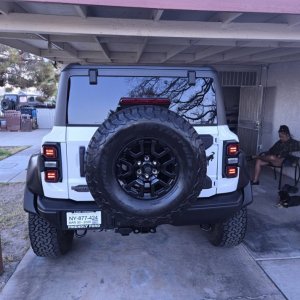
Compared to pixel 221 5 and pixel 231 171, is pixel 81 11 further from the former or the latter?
pixel 231 171

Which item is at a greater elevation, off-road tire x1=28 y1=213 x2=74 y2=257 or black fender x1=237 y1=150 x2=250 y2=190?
black fender x1=237 y1=150 x2=250 y2=190

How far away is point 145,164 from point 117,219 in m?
0.49

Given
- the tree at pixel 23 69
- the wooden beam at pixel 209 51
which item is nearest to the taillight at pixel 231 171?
the wooden beam at pixel 209 51

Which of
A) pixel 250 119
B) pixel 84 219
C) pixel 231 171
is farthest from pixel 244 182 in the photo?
pixel 250 119

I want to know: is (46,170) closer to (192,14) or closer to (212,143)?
(212,143)

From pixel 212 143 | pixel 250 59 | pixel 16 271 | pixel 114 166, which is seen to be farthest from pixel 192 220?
pixel 250 59

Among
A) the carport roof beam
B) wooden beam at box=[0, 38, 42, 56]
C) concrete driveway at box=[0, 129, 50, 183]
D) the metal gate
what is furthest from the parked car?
the carport roof beam

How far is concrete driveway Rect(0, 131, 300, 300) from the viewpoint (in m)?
3.03

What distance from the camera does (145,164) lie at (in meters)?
2.64

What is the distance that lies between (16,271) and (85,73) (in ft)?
6.62

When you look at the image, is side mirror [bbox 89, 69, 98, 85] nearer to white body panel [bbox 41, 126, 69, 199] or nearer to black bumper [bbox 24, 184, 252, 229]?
white body panel [bbox 41, 126, 69, 199]

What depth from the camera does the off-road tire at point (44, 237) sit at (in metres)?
3.35

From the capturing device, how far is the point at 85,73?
9.75 feet

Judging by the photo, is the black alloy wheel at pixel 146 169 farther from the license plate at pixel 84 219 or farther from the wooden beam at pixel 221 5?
the wooden beam at pixel 221 5
